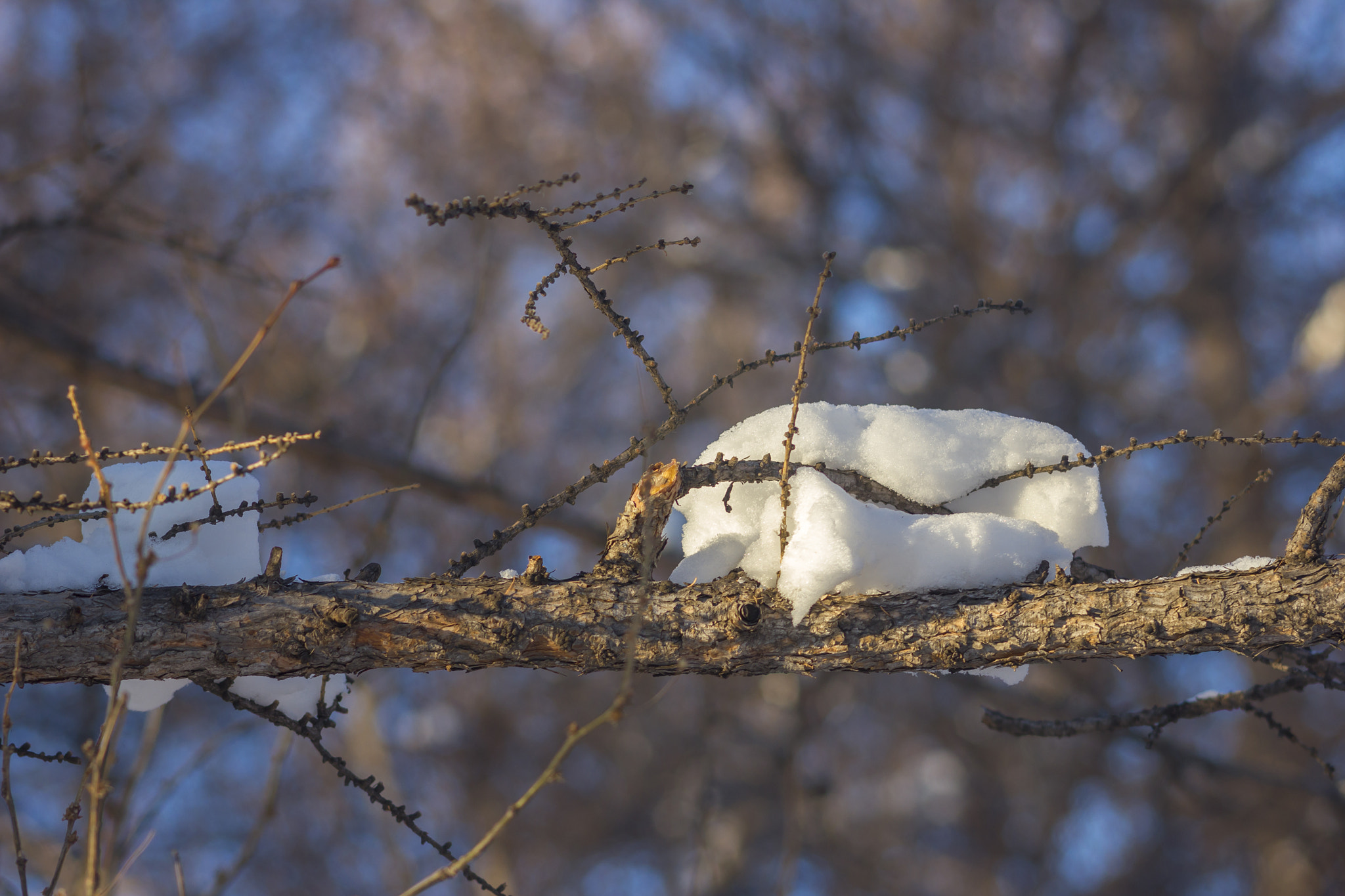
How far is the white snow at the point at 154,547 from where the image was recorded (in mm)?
1297

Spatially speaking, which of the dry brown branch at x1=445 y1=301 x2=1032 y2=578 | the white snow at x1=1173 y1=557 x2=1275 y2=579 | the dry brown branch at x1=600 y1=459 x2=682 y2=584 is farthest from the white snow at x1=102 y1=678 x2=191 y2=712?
the white snow at x1=1173 y1=557 x2=1275 y2=579

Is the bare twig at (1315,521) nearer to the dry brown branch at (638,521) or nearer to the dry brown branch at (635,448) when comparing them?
the dry brown branch at (635,448)

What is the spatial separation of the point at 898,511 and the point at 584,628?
593 mm

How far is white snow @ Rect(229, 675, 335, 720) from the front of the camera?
142cm

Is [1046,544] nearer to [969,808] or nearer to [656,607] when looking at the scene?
[656,607]

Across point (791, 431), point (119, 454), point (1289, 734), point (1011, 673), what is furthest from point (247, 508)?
point (1289, 734)

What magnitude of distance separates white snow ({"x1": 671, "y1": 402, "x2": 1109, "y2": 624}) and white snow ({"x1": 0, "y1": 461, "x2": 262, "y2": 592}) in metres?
0.78

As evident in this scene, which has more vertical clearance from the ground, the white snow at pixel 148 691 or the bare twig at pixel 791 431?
the bare twig at pixel 791 431

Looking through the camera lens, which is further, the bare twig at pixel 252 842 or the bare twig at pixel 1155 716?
the bare twig at pixel 1155 716

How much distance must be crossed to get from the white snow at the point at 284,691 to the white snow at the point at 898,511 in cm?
71

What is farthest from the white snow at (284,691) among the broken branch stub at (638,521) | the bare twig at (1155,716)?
the bare twig at (1155,716)

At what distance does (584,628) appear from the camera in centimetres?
125

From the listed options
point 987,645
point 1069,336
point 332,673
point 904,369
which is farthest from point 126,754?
point 1069,336

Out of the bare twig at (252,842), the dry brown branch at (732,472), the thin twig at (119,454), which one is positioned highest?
the dry brown branch at (732,472)
